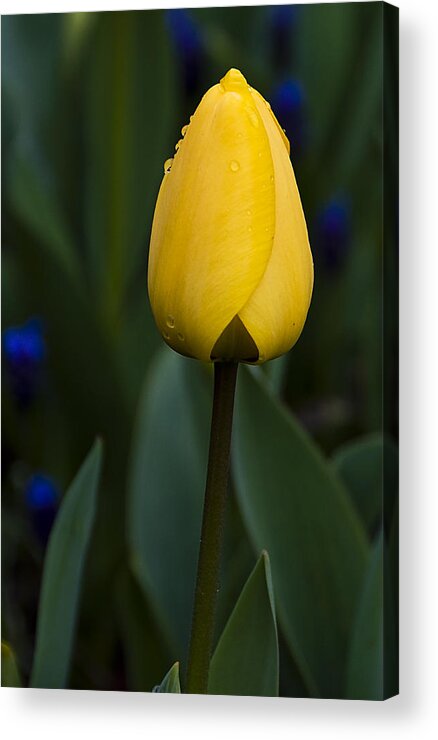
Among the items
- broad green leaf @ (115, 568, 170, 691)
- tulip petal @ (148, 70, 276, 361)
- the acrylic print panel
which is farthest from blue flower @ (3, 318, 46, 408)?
tulip petal @ (148, 70, 276, 361)

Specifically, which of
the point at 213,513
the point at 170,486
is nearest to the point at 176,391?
the point at 170,486

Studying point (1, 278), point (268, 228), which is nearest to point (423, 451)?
point (268, 228)

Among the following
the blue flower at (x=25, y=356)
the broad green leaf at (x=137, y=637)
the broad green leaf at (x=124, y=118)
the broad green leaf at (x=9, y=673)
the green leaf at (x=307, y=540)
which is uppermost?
the broad green leaf at (x=124, y=118)

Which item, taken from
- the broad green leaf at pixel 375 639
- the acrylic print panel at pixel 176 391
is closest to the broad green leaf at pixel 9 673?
the acrylic print panel at pixel 176 391

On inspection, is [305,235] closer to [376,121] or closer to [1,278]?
[376,121]

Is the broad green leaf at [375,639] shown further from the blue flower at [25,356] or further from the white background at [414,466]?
the blue flower at [25,356]
